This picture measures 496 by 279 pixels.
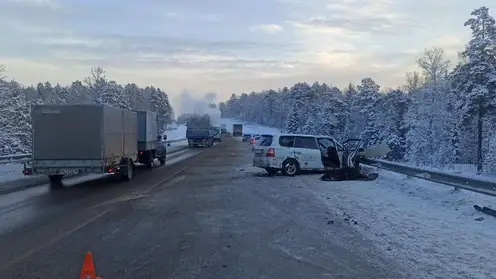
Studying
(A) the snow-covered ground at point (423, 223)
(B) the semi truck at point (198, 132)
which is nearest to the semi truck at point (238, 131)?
(B) the semi truck at point (198, 132)

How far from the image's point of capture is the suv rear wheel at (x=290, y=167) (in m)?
21.5

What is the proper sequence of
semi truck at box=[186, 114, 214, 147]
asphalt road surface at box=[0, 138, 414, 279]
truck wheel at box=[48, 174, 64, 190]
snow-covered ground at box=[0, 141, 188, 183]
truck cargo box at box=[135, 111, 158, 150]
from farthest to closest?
semi truck at box=[186, 114, 214, 147] → truck cargo box at box=[135, 111, 158, 150] → snow-covered ground at box=[0, 141, 188, 183] → truck wheel at box=[48, 174, 64, 190] → asphalt road surface at box=[0, 138, 414, 279]

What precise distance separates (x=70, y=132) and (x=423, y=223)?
11.9 meters

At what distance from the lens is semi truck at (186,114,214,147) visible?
61219 millimetres

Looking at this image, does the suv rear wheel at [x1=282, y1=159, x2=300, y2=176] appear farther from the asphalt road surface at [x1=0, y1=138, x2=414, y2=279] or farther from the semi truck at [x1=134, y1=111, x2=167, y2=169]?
the semi truck at [x1=134, y1=111, x2=167, y2=169]

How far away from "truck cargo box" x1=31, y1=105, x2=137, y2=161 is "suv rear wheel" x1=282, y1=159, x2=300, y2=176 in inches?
299

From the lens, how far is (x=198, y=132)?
61188mm

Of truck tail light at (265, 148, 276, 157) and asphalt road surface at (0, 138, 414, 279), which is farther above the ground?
truck tail light at (265, 148, 276, 157)

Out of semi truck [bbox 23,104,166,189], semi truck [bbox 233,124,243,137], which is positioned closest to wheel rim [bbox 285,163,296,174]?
semi truck [bbox 23,104,166,189]

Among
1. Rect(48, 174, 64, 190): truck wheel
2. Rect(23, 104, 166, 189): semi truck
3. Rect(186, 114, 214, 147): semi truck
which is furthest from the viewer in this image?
Rect(186, 114, 214, 147): semi truck

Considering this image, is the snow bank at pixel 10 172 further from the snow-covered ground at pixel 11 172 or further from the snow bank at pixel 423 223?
the snow bank at pixel 423 223

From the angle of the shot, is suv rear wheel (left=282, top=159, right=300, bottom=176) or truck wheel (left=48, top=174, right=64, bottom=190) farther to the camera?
suv rear wheel (left=282, top=159, right=300, bottom=176)

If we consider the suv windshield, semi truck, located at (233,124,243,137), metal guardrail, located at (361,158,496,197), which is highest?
the suv windshield

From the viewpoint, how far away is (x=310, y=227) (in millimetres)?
9836
